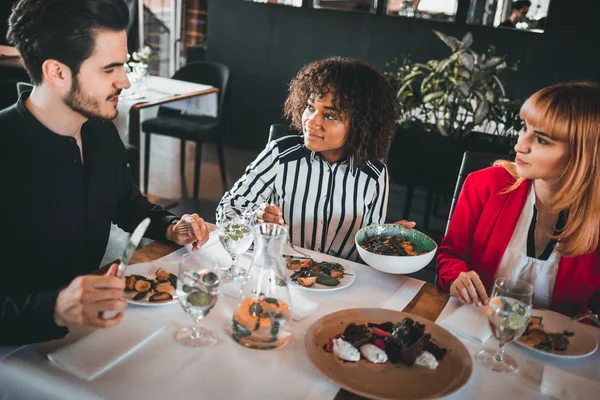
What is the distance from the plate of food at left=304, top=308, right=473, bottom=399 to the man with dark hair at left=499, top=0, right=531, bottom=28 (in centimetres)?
380

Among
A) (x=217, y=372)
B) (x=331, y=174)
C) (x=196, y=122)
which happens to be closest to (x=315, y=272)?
(x=217, y=372)

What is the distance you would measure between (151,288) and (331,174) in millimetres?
819

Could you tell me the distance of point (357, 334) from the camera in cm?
119

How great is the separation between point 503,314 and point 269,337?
18.3 inches

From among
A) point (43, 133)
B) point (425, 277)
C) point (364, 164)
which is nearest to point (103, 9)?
point (43, 133)

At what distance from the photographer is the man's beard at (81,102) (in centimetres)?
136

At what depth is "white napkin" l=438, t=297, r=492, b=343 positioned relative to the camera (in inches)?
50.1

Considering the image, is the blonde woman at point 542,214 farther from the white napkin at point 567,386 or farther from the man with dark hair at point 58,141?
the man with dark hair at point 58,141

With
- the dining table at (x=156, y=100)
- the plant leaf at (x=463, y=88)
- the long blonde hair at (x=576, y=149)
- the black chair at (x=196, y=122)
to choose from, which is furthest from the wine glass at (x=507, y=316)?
the black chair at (x=196, y=122)

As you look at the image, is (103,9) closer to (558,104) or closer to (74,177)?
(74,177)

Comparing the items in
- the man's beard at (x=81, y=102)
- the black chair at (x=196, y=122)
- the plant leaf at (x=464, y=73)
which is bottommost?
the black chair at (x=196, y=122)

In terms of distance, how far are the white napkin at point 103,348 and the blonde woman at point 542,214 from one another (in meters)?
0.76

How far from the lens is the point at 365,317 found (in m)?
1.28

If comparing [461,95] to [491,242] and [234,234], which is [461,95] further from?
[234,234]
